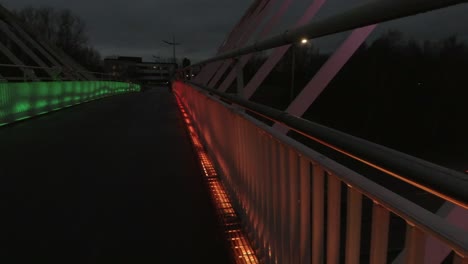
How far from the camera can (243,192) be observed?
3.07m

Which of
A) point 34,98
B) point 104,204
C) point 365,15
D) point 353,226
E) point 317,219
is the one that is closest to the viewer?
point 365,15

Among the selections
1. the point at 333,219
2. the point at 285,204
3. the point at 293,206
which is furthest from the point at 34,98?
the point at 333,219

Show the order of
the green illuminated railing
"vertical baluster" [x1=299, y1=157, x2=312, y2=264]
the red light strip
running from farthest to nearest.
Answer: the green illuminated railing
the red light strip
"vertical baluster" [x1=299, y1=157, x2=312, y2=264]

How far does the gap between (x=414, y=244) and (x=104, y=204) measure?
10.7 ft

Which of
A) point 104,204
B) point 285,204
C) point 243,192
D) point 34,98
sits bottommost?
point 104,204

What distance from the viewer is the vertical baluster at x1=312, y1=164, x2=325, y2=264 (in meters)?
1.51

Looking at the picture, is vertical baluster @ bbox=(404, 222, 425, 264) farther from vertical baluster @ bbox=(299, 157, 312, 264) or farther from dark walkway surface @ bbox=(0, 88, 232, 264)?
dark walkway surface @ bbox=(0, 88, 232, 264)

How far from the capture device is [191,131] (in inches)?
320

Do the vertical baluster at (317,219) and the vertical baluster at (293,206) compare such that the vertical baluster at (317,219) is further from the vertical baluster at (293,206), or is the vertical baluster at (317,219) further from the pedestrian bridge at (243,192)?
the vertical baluster at (293,206)

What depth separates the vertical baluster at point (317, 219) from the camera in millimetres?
1512

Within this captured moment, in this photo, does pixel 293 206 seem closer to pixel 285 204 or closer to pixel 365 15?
pixel 285 204

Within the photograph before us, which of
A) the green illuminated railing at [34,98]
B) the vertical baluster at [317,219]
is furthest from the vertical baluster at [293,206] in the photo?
the green illuminated railing at [34,98]

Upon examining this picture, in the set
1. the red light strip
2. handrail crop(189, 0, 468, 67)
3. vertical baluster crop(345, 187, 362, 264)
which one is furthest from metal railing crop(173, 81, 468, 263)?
handrail crop(189, 0, 468, 67)

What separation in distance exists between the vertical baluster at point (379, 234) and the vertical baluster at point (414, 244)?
0.27 ft
